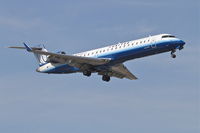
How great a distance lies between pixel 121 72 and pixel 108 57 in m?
5.16

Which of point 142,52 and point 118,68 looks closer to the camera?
point 142,52

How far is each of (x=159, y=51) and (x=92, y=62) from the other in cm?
544

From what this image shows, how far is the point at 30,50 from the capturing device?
47.9 m

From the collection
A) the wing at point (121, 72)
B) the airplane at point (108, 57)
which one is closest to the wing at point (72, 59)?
the airplane at point (108, 57)

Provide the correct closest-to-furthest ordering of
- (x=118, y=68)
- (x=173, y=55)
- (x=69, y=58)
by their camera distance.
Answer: (x=173, y=55)
(x=69, y=58)
(x=118, y=68)

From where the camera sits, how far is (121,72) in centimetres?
5309

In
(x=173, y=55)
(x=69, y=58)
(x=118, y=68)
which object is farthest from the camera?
(x=118, y=68)

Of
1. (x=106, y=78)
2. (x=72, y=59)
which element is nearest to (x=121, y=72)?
(x=106, y=78)

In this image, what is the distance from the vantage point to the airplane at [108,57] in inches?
1837

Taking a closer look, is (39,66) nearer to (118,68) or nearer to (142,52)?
(118,68)

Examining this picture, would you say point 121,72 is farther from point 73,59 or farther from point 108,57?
point 73,59

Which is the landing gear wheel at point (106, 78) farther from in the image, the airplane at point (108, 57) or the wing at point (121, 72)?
the wing at point (121, 72)

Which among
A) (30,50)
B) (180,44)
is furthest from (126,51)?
(30,50)

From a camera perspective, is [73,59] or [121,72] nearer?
[73,59]
